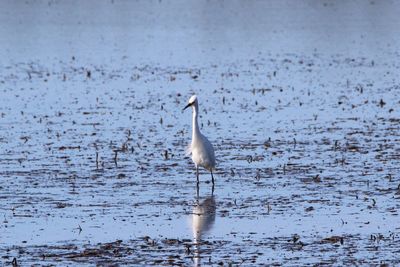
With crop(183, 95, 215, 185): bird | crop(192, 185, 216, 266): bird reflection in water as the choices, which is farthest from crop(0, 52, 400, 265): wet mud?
crop(183, 95, 215, 185): bird

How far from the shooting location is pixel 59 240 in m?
14.0

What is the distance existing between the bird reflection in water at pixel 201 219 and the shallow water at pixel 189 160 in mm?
33

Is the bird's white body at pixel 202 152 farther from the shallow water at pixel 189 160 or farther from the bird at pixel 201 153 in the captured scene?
the shallow water at pixel 189 160

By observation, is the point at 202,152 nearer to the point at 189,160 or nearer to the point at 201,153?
the point at 201,153

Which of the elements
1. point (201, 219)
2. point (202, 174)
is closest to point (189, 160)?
point (202, 174)

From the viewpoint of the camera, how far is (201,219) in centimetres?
1544

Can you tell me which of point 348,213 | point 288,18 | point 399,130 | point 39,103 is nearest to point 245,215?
point 348,213

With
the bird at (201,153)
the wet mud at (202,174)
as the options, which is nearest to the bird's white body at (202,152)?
the bird at (201,153)

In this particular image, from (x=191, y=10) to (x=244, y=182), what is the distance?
48.0 metres

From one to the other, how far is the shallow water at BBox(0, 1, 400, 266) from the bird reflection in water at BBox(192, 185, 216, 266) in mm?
33

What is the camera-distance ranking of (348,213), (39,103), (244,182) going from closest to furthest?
1. (348,213)
2. (244,182)
3. (39,103)

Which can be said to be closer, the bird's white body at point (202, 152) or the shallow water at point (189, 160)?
the shallow water at point (189, 160)

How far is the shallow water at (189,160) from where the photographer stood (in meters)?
13.8

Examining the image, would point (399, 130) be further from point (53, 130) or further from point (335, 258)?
point (335, 258)
